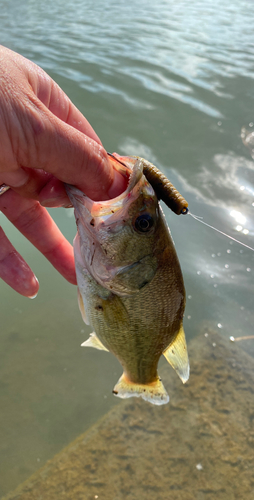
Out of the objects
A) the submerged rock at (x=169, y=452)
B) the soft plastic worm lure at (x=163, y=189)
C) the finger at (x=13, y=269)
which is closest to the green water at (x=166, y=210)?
the submerged rock at (x=169, y=452)

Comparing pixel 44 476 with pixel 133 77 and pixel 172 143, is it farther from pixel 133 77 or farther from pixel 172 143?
pixel 133 77

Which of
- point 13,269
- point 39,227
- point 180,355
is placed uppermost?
point 39,227

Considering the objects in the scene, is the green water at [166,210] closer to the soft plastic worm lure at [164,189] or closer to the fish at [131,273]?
the fish at [131,273]

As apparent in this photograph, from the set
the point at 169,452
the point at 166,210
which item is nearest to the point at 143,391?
the point at 169,452

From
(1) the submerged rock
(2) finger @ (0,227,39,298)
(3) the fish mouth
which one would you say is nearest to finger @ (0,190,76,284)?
(2) finger @ (0,227,39,298)

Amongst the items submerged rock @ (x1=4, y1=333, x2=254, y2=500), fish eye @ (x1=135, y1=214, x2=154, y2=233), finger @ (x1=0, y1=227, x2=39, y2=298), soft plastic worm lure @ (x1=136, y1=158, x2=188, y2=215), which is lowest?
submerged rock @ (x1=4, y1=333, x2=254, y2=500)

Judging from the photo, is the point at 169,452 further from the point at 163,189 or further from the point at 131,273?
the point at 163,189

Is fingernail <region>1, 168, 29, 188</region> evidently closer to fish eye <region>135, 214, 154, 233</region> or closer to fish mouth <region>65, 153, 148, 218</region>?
fish mouth <region>65, 153, 148, 218</region>
